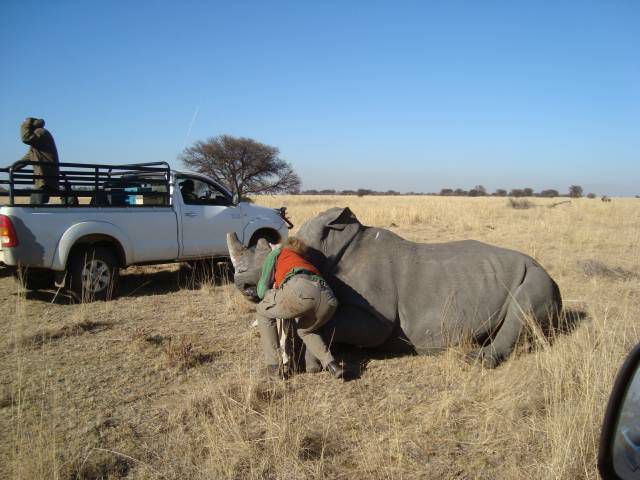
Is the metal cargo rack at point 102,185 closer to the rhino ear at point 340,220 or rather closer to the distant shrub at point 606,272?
the rhino ear at point 340,220

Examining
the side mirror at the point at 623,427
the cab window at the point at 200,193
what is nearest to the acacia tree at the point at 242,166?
the cab window at the point at 200,193

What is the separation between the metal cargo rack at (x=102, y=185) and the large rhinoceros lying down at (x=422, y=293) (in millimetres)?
3804

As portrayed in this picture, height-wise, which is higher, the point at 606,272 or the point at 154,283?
the point at 606,272

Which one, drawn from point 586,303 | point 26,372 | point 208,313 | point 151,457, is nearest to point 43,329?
point 26,372

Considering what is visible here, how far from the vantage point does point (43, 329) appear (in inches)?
214

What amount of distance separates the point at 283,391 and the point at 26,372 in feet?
7.72

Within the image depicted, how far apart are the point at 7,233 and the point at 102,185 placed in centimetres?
184

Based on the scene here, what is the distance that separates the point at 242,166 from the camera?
71.1 ft

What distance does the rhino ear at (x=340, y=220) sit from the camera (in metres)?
4.63

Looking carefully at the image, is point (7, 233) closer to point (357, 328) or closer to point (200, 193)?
point (200, 193)

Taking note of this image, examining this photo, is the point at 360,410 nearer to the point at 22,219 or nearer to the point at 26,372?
the point at 26,372

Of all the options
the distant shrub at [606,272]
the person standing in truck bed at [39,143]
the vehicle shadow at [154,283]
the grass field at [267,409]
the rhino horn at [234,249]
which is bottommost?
the grass field at [267,409]

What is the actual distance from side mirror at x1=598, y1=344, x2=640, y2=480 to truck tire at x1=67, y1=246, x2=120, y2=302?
6421mm

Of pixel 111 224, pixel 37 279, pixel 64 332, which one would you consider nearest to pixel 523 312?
pixel 64 332
